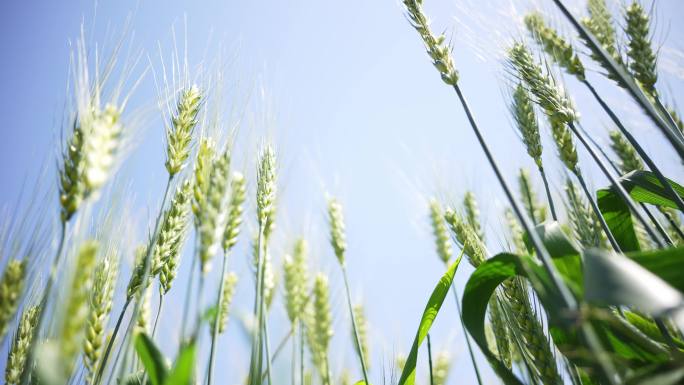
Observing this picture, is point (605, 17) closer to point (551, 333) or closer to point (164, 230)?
point (551, 333)

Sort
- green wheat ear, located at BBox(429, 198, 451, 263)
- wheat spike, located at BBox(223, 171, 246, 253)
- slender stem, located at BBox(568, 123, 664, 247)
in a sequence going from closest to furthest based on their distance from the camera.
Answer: slender stem, located at BBox(568, 123, 664, 247)
wheat spike, located at BBox(223, 171, 246, 253)
green wheat ear, located at BBox(429, 198, 451, 263)

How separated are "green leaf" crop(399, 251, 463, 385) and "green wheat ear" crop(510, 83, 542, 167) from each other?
706 millimetres

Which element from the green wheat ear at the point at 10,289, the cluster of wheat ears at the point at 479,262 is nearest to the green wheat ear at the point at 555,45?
the cluster of wheat ears at the point at 479,262

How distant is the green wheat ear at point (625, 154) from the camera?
2467 mm

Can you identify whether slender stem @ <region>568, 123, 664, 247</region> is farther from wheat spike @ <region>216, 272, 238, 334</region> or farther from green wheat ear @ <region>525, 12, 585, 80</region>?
wheat spike @ <region>216, 272, 238, 334</region>

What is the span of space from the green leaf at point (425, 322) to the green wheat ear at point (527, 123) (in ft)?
2.31

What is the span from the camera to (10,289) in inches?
41.3

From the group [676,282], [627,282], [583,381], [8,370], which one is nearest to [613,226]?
[583,381]

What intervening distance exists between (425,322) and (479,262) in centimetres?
36

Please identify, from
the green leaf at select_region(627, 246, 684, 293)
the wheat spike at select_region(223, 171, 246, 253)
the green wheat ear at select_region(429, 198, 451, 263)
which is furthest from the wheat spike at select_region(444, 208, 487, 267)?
the wheat spike at select_region(223, 171, 246, 253)

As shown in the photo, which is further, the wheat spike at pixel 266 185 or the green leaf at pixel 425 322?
the wheat spike at pixel 266 185

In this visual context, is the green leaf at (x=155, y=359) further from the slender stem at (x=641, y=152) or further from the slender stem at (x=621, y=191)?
the slender stem at (x=641, y=152)

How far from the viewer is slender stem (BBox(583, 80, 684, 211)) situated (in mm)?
A: 1384

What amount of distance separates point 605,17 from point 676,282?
5.89 feet
